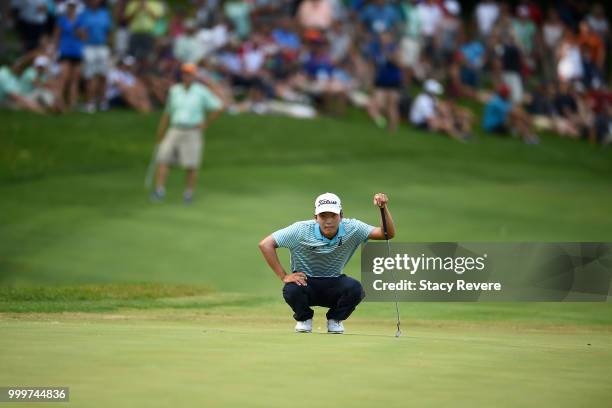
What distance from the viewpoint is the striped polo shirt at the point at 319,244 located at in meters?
11.2

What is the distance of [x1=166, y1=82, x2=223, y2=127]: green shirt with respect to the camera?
69.9 ft

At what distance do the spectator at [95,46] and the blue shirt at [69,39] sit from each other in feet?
0.88

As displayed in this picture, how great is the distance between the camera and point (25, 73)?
2545 cm

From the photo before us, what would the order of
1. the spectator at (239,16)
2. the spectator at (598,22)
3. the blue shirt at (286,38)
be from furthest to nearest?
the spectator at (598,22) → the spectator at (239,16) → the blue shirt at (286,38)

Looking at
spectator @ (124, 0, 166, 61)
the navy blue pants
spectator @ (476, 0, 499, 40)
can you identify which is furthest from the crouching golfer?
spectator @ (476, 0, 499, 40)

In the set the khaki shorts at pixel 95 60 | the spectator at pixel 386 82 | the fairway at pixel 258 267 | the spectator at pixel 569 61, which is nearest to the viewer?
the fairway at pixel 258 267

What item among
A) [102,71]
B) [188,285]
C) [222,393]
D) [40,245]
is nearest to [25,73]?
[102,71]

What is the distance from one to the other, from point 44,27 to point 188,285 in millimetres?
11973

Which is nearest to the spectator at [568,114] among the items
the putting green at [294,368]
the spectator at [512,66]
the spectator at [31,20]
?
the spectator at [512,66]

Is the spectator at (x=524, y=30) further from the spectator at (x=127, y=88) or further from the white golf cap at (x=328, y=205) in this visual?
the white golf cap at (x=328, y=205)

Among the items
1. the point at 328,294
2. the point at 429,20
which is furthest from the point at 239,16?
the point at 328,294

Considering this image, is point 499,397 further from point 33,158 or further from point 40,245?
point 33,158

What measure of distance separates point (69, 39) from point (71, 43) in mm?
90

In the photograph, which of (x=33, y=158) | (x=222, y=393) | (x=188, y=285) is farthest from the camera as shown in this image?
(x=33, y=158)
